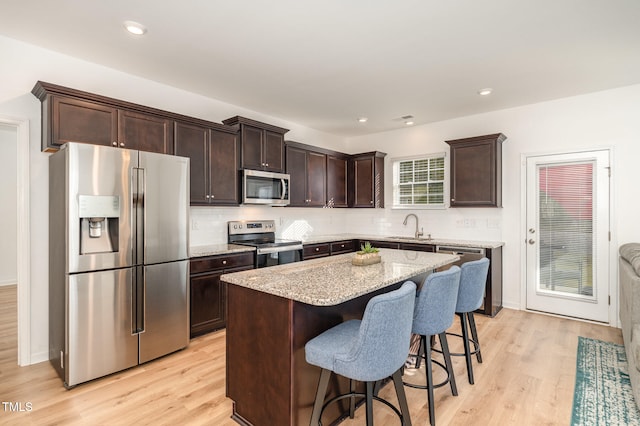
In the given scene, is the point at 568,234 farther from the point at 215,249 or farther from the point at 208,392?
the point at 208,392

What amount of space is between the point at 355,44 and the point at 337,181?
3.05 meters

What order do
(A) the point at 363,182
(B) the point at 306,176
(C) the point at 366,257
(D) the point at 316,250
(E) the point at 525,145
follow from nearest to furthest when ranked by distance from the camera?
(C) the point at 366,257 < (E) the point at 525,145 < (D) the point at 316,250 < (B) the point at 306,176 < (A) the point at 363,182

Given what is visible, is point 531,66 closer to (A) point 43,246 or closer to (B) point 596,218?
(B) point 596,218

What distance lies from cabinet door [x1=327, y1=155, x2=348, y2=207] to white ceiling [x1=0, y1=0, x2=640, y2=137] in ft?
5.13

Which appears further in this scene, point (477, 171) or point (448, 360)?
point (477, 171)

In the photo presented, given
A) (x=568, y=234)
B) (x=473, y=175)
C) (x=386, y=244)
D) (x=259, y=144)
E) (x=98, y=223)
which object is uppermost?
(x=259, y=144)

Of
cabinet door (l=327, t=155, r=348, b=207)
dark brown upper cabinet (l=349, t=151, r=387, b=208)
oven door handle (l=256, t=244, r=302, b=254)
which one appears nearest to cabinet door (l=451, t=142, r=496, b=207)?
dark brown upper cabinet (l=349, t=151, r=387, b=208)

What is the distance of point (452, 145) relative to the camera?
4.72 meters

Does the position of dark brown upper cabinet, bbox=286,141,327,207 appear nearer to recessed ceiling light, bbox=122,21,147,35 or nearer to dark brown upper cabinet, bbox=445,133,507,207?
dark brown upper cabinet, bbox=445,133,507,207

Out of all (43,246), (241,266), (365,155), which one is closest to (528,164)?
(365,155)

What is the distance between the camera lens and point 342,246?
5395 mm

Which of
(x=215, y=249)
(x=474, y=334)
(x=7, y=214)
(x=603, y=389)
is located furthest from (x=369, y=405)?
(x=7, y=214)

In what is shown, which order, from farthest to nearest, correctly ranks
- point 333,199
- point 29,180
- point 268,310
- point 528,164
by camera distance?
point 333,199 < point 528,164 < point 29,180 < point 268,310

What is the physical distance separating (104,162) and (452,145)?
425cm
